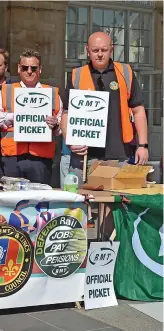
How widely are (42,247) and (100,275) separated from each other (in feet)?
1.89

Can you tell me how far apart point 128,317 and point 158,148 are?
8.33 m

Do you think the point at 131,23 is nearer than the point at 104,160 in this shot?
No

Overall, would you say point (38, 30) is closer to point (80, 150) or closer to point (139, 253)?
point (80, 150)

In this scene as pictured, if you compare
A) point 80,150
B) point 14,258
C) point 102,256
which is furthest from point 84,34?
point 14,258

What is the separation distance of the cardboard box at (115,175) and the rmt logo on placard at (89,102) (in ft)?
1.53

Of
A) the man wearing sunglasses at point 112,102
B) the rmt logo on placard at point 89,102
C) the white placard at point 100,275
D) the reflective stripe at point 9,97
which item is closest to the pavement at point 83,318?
the white placard at point 100,275

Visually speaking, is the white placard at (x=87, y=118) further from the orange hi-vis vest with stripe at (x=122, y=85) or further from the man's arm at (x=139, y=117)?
the man's arm at (x=139, y=117)

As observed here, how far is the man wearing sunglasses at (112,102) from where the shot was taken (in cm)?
558

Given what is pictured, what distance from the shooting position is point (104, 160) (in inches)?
223

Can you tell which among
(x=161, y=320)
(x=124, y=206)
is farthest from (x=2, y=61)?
(x=161, y=320)

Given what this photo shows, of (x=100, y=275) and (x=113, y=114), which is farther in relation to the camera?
(x=113, y=114)

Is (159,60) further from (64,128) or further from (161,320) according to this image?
(161,320)

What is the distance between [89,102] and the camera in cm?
553

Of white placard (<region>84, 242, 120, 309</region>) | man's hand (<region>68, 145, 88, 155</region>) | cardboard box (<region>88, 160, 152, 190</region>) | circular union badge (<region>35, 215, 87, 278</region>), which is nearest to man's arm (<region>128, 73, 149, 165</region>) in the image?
cardboard box (<region>88, 160, 152, 190</region>)
